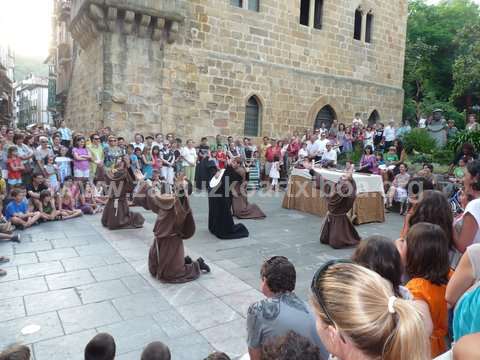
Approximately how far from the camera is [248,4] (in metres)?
15.3

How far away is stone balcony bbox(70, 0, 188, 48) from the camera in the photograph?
478 inches

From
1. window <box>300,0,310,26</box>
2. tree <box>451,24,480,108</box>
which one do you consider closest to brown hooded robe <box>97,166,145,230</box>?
window <box>300,0,310,26</box>

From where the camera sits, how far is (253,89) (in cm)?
1548

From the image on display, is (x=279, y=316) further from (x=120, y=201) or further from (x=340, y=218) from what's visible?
(x=120, y=201)

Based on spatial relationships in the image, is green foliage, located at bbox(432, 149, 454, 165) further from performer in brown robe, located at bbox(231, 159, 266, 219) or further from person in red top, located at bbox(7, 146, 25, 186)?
person in red top, located at bbox(7, 146, 25, 186)

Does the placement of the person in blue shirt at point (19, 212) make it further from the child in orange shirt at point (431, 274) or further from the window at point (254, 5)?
the window at point (254, 5)

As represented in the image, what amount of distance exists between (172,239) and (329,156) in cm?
891

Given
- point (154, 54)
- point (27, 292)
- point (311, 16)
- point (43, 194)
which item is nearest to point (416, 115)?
point (311, 16)

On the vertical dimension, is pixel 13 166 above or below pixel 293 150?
below

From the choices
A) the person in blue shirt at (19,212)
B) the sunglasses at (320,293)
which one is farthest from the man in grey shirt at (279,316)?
the person in blue shirt at (19,212)

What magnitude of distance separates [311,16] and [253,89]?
4506 mm

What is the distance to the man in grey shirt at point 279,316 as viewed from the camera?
7.55ft

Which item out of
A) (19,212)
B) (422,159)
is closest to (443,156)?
Result: (422,159)

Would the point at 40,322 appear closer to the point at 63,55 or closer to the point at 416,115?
the point at 63,55
